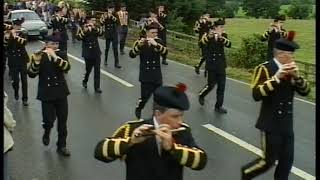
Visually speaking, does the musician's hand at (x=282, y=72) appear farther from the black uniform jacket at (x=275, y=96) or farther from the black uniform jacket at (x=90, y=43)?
the black uniform jacket at (x=90, y=43)

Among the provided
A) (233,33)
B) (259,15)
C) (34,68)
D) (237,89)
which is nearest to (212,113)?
(237,89)

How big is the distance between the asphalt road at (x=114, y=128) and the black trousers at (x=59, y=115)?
0.28 m

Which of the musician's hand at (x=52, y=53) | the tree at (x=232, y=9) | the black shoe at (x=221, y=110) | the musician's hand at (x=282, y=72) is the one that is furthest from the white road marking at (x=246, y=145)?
the tree at (x=232, y=9)

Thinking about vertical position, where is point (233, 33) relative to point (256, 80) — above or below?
below

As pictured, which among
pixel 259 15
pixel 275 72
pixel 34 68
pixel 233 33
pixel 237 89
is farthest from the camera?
pixel 259 15

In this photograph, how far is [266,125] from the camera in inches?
278

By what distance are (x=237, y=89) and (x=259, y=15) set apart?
2909 centimetres

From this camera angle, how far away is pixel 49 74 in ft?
30.1

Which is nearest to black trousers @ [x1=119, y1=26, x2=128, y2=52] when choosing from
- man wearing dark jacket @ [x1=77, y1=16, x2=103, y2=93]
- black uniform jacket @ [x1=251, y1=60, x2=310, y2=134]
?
man wearing dark jacket @ [x1=77, y1=16, x2=103, y2=93]

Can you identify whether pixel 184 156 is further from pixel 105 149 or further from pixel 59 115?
pixel 59 115

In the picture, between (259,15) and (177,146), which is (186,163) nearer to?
(177,146)

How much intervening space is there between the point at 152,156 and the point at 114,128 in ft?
20.0

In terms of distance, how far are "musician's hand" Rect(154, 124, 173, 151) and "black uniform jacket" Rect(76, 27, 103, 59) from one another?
975 cm

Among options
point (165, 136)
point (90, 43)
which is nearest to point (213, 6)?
point (90, 43)
